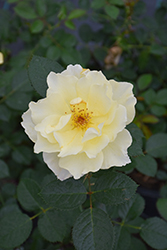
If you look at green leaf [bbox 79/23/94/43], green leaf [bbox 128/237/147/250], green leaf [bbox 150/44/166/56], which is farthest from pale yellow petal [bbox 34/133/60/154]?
green leaf [bbox 79/23/94/43]

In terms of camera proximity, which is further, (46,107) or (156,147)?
(156,147)

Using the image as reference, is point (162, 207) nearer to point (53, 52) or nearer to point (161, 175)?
point (161, 175)

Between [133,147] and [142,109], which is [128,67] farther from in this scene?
[133,147]

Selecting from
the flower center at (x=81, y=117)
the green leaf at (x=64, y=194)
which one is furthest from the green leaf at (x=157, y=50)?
the green leaf at (x=64, y=194)

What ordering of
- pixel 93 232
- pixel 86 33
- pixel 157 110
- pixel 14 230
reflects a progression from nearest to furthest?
pixel 93 232, pixel 14 230, pixel 157 110, pixel 86 33

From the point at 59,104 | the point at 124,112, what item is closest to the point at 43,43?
the point at 59,104

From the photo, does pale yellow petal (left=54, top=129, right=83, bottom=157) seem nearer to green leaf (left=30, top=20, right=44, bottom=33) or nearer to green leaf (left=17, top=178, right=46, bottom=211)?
green leaf (left=17, top=178, right=46, bottom=211)

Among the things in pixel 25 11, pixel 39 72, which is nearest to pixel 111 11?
pixel 25 11
